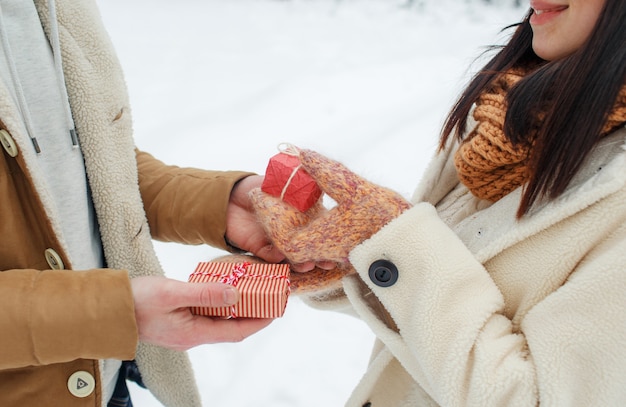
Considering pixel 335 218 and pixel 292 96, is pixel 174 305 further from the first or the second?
pixel 292 96

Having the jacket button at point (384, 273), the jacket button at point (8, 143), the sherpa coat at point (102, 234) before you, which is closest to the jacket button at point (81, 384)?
the sherpa coat at point (102, 234)

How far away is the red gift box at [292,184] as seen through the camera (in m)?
0.90

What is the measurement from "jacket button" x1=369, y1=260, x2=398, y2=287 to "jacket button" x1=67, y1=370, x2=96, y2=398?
44cm

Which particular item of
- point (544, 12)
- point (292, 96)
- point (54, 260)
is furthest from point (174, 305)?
point (292, 96)

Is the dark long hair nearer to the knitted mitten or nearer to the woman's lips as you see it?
the woman's lips

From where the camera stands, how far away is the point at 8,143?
2.20 feet

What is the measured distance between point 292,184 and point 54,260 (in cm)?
38

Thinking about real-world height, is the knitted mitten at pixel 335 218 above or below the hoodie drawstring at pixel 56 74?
below

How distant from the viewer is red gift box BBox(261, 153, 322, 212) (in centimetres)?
90

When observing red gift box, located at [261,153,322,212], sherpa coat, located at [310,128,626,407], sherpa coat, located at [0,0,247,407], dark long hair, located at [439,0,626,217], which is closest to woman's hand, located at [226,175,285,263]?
sherpa coat, located at [0,0,247,407]

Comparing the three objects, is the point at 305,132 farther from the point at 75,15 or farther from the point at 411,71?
the point at 75,15

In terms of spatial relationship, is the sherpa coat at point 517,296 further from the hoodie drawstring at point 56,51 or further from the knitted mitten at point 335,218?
the hoodie drawstring at point 56,51

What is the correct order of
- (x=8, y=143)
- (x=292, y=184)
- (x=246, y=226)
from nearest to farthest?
(x=8, y=143) → (x=292, y=184) → (x=246, y=226)

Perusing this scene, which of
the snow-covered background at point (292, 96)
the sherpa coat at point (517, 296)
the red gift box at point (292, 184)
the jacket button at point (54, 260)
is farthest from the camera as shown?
the snow-covered background at point (292, 96)
